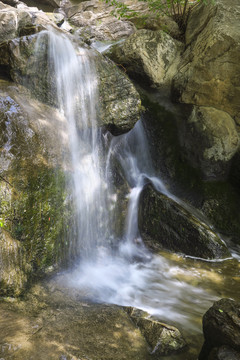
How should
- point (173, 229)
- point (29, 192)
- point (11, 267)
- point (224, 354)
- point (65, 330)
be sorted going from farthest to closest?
point (173, 229)
point (29, 192)
point (11, 267)
point (65, 330)
point (224, 354)

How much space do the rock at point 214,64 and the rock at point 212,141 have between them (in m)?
0.24

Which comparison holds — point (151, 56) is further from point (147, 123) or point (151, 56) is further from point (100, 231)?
point (100, 231)

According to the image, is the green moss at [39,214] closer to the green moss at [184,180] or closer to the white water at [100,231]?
the white water at [100,231]

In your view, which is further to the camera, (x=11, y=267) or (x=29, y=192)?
(x=29, y=192)

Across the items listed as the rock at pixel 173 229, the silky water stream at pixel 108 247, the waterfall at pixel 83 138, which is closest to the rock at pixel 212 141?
the rock at pixel 173 229

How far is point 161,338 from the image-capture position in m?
2.45

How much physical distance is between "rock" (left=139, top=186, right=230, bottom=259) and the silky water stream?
0.18 metres

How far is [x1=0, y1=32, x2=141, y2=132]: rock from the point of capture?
454cm

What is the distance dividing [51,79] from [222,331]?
4655 mm

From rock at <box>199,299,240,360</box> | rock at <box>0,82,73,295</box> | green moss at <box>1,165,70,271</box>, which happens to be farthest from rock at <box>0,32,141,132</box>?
rock at <box>199,299,240,360</box>

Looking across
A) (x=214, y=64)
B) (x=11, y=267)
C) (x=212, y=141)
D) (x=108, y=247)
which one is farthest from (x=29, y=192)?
(x=214, y=64)

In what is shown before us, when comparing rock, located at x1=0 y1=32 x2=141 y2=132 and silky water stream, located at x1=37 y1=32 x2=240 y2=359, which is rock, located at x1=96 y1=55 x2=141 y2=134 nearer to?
rock, located at x1=0 y1=32 x2=141 y2=132

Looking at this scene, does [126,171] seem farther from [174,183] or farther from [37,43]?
[37,43]

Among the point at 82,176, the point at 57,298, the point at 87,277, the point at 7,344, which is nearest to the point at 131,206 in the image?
the point at 82,176
